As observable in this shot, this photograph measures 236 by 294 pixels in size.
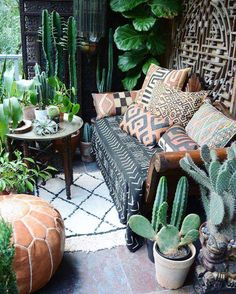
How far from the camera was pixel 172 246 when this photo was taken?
1561mm

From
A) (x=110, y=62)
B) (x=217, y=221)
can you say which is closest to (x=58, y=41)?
(x=110, y=62)

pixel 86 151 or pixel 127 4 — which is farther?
pixel 86 151

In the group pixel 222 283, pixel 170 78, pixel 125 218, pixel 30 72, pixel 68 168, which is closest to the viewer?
pixel 222 283

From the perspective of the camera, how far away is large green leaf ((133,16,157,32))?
2.81 metres

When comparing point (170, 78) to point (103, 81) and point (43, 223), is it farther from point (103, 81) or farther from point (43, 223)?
point (43, 223)

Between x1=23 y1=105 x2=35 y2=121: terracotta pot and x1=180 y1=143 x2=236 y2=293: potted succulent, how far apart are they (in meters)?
1.27

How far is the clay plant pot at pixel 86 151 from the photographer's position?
300 cm

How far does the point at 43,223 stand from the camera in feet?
5.07

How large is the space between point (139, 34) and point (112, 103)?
28.7 inches

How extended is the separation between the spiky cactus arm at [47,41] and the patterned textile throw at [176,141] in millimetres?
1343

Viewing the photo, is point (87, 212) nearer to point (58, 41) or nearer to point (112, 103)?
point (112, 103)

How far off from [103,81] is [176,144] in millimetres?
1446

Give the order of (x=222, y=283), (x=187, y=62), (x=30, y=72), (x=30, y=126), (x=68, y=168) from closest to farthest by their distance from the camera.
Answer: (x=222, y=283) → (x=30, y=126) → (x=68, y=168) → (x=187, y=62) → (x=30, y=72)

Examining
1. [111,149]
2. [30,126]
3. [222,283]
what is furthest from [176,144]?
[30,126]
